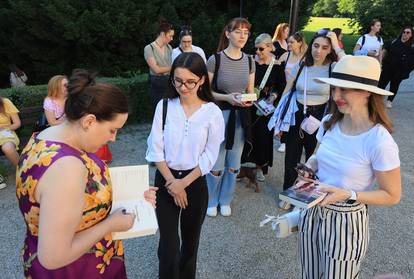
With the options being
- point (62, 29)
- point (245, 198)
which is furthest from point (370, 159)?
point (62, 29)

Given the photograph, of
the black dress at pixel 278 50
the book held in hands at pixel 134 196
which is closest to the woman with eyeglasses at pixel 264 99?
the black dress at pixel 278 50

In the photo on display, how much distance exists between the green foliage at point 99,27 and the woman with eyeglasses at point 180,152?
549 centimetres

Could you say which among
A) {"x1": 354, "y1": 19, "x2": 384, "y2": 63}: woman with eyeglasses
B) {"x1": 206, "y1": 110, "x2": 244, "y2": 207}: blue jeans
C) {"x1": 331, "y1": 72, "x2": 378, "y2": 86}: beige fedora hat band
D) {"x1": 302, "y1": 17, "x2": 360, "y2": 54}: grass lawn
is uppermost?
{"x1": 302, "y1": 17, "x2": 360, "y2": 54}: grass lawn

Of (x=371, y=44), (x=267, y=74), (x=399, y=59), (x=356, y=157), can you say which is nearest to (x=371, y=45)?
(x=371, y=44)

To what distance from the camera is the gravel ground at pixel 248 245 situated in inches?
123

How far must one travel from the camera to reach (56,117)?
459 centimetres

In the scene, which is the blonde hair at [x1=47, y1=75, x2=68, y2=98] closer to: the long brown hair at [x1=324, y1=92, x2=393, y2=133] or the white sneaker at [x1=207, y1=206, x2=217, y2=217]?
the white sneaker at [x1=207, y1=206, x2=217, y2=217]

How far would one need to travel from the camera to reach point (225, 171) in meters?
3.98

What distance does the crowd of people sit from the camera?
1368mm

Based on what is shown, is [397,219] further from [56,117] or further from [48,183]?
[56,117]

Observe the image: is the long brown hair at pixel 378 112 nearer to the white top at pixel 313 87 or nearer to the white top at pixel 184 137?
the white top at pixel 184 137

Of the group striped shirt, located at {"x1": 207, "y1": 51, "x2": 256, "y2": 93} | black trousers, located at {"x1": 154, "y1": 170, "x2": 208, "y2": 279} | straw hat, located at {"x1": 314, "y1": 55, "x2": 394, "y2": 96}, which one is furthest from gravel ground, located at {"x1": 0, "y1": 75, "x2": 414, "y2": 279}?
straw hat, located at {"x1": 314, "y1": 55, "x2": 394, "y2": 96}

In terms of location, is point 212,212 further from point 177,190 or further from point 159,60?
point 159,60

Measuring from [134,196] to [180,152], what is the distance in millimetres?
622
